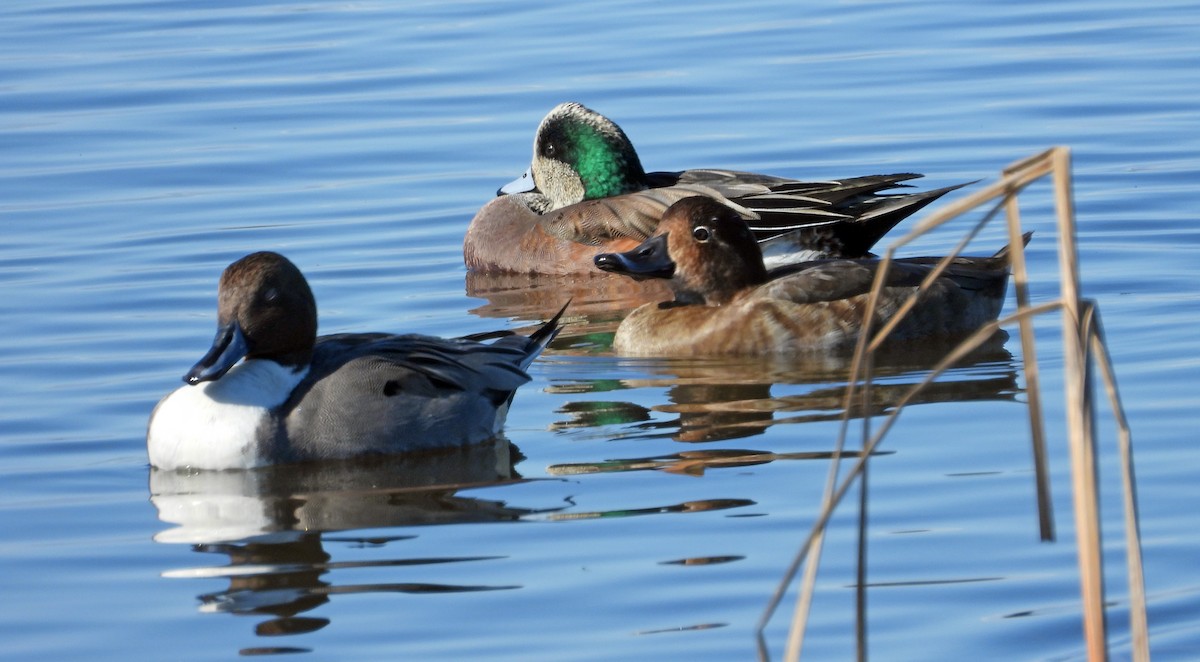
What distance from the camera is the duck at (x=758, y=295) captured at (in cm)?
865

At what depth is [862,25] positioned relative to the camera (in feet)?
53.6

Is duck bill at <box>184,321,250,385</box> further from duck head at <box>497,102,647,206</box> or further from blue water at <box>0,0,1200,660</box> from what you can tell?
duck head at <box>497,102,647,206</box>

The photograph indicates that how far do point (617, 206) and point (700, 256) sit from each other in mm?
1909

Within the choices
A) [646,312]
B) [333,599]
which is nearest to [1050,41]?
[646,312]

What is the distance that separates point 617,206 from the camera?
10891 millimetres

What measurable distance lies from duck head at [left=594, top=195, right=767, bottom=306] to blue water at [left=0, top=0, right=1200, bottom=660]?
1.52 feet

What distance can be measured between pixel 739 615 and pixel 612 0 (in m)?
13.4

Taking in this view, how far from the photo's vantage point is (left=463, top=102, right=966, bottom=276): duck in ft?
34.2

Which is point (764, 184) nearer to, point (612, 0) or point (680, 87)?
point (680, 87)

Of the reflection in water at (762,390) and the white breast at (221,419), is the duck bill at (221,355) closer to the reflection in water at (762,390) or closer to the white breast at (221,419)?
the white breast at (221,419)

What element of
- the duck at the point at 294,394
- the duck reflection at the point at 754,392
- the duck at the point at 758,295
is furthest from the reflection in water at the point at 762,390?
the duck at the point at 294,394

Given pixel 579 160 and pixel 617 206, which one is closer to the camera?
pixel 617 206

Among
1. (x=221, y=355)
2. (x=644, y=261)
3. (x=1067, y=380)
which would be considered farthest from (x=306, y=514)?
(x=1067, y=380)

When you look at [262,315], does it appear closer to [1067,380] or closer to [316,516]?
[316,516]
